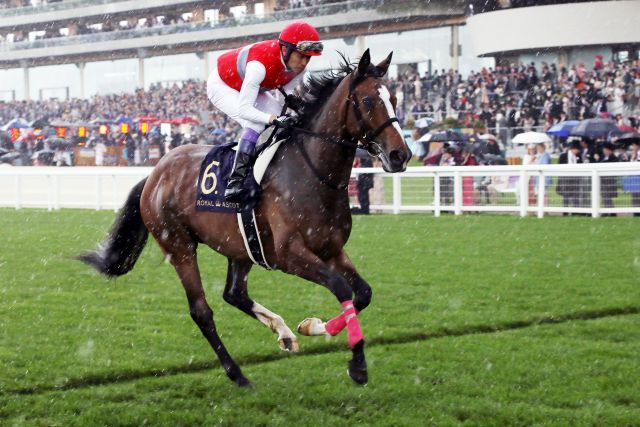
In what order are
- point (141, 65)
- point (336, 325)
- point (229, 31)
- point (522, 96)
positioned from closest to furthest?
point (336, 325)
point (522, 96)
point (229, 31)
point (141, 65)

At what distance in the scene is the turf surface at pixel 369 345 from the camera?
464cm

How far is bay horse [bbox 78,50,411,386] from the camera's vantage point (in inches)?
191

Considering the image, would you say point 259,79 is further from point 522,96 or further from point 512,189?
point 522,96

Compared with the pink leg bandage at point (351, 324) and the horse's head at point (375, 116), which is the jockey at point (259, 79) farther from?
the pink leg bandage at point (351, 324)

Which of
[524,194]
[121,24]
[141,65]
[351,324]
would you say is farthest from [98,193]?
[121,24]

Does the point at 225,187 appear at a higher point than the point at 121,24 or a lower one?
lower

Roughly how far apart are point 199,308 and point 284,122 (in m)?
1.31

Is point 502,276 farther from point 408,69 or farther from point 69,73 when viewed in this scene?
point 69,73

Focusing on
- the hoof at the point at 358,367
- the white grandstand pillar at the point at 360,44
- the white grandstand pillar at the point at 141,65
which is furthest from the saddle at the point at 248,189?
the white grandstand pillar at the point at 141,65

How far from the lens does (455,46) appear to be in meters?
37.7

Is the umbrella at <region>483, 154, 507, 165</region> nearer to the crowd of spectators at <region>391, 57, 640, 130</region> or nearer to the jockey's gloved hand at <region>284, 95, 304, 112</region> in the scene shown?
the crowd of spectators at <region>391, 57, 640, 130</region>

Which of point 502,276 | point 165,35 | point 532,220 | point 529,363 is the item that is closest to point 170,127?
point 165,35

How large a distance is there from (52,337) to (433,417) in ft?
10.5

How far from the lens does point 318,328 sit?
16.6ft
